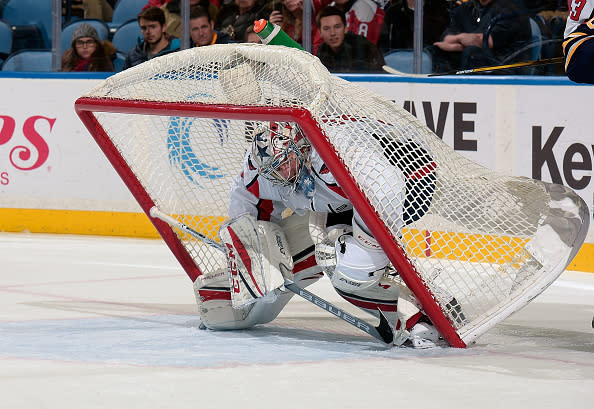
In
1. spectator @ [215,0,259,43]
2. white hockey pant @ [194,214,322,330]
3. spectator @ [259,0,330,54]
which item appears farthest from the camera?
spectator @ [215,0,259,43]

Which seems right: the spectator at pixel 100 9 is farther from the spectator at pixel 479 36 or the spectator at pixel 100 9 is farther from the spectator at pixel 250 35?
the spectator at pixel 479 36

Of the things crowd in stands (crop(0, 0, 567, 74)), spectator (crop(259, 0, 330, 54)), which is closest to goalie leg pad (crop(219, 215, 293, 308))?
crowd in stands (crop(0, 0, 567, 74))

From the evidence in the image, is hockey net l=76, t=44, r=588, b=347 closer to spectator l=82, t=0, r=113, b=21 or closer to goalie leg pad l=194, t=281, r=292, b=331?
goalie leg pad l=194, t=281, r=292, b=331

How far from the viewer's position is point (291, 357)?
2.94 metres

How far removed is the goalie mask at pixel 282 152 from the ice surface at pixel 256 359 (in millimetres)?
465

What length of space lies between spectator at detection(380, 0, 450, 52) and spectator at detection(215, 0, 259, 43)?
74 cm

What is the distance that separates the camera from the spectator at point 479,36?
502 centimetres

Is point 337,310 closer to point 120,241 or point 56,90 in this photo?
point 120,241

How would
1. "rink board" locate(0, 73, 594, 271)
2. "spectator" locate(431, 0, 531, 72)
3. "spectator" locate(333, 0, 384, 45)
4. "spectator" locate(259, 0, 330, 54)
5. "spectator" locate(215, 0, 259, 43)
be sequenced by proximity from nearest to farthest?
"rink board" locate(0, 73, 594, 271), "spectator" locate(431, 0, 531, 72), "spectator" locate(333, 0, 384, 45), "spectator" locate(259, 0, 330, 54), "spectator" locate(215, 0, 259, 43)

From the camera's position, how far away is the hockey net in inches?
115

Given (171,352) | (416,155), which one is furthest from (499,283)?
(171,352)

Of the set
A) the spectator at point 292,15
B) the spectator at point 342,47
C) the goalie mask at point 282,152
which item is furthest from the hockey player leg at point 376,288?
the spectator at point 292,15

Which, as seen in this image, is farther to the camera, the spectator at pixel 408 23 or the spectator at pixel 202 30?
the spectator at pixel 202 30

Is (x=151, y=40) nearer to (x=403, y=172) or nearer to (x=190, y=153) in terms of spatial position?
(x=190, y=153)
